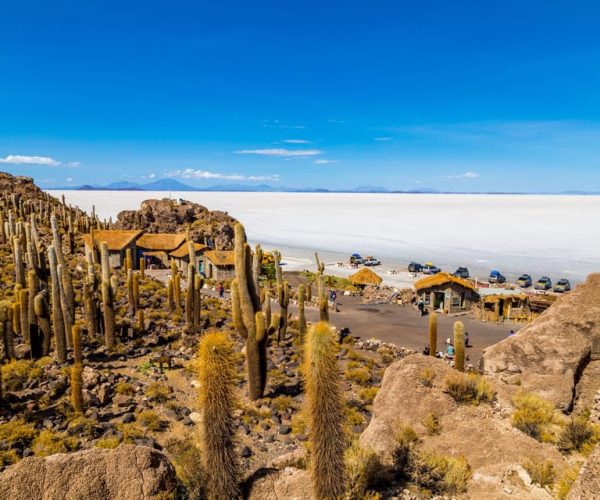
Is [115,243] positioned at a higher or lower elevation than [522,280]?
higher

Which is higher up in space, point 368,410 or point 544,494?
point 544,494

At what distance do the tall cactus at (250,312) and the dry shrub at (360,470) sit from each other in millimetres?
7203

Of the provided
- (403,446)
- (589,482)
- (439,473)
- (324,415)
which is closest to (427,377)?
(403,446)

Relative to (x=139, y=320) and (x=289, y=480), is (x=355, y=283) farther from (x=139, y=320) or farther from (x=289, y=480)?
(x=289, y=480)

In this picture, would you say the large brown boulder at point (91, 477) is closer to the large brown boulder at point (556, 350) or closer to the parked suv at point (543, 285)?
the large brown boulder at point (556, 350)

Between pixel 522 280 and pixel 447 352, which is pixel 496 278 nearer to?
pixel 522 280

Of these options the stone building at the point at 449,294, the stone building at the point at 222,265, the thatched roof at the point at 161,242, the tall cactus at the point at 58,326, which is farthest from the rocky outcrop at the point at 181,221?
the tall cactus at the point at 58,326

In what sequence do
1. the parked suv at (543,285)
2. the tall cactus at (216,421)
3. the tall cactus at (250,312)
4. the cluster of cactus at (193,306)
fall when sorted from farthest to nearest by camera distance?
the parked suv at (543,285), the cluster of cactus at (193,306), the tall cactus at (250,312), the tall cactus at (216,421)

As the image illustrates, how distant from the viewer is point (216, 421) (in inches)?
270

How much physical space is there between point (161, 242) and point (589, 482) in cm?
4399

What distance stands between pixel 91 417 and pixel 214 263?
85.8 feet

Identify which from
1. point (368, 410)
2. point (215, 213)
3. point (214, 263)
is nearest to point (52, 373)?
point (368, 410)

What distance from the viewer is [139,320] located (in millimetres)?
22719

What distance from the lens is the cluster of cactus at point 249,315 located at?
14.2 m
